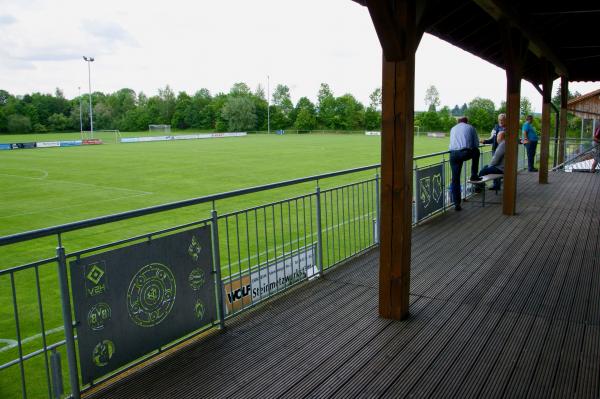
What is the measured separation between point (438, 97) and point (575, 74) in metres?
87.0

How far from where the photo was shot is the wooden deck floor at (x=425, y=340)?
291cm

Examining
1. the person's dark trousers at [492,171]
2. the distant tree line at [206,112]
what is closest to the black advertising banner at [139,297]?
the person's dark trousers at [492,171]

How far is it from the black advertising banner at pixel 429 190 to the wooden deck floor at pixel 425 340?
1.72 metres

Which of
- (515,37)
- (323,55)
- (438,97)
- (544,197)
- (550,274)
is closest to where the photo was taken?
(550,274)

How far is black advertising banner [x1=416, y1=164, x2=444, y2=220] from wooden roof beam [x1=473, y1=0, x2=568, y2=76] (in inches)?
93.4

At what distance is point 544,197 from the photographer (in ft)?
32.0

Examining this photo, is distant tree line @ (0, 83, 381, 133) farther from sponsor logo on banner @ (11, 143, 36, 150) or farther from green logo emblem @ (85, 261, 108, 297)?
green logo emblem @ (85, 261, 108, 297)

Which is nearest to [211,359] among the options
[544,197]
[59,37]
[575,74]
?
[544,197]

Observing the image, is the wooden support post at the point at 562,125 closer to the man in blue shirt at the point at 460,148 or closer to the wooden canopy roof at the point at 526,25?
the wooden canopy roof at the point at 526,25

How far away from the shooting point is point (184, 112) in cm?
9219

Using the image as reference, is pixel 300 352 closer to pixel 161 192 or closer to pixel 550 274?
pixel 550 274

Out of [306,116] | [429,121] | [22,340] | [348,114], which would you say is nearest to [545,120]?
[22,340]

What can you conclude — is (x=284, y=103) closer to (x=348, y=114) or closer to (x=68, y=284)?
(x=348, y=114)

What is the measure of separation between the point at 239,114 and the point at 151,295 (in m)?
86.2
